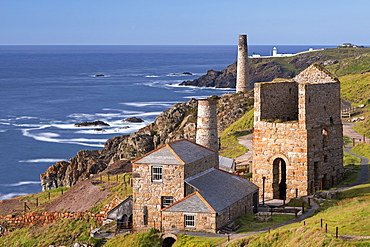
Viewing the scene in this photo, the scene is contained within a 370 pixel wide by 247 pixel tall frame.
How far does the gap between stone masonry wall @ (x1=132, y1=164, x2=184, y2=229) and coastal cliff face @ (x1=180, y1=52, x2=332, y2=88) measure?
13474 cm

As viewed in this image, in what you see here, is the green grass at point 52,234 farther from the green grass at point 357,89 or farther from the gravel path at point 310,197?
the green grass at point 357,89

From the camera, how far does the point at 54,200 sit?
160 feet

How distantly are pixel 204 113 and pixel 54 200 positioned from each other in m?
14.6

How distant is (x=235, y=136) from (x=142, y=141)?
13245 millimetres

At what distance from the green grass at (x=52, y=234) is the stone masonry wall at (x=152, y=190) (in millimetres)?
4299

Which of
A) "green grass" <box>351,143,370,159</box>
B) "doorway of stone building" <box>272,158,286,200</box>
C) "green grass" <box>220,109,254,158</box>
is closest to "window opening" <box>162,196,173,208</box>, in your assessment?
"doorway of stone building" <box>272,158,286,200</box>

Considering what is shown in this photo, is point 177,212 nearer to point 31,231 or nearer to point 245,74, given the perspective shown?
point 31,231

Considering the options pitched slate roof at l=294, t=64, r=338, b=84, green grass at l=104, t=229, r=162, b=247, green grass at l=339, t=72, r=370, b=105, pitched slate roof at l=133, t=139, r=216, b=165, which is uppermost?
pitched slate roof at l=294, t=64, r=338, b=84

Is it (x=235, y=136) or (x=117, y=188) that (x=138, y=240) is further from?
(x=235, y=136)

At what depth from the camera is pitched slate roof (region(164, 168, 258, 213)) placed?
108 feet

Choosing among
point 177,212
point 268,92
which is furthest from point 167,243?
point 268,92

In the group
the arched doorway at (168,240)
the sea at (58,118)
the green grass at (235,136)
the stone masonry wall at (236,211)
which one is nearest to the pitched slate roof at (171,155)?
the stone masonry wall at (236,211)

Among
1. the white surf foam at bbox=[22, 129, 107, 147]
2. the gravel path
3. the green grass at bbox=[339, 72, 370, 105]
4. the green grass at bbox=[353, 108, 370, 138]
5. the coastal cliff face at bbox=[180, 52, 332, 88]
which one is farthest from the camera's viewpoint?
the coastal cliff face at bbox=[180, 52, 332, 88]

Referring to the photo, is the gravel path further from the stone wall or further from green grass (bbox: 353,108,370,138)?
the stone wall
